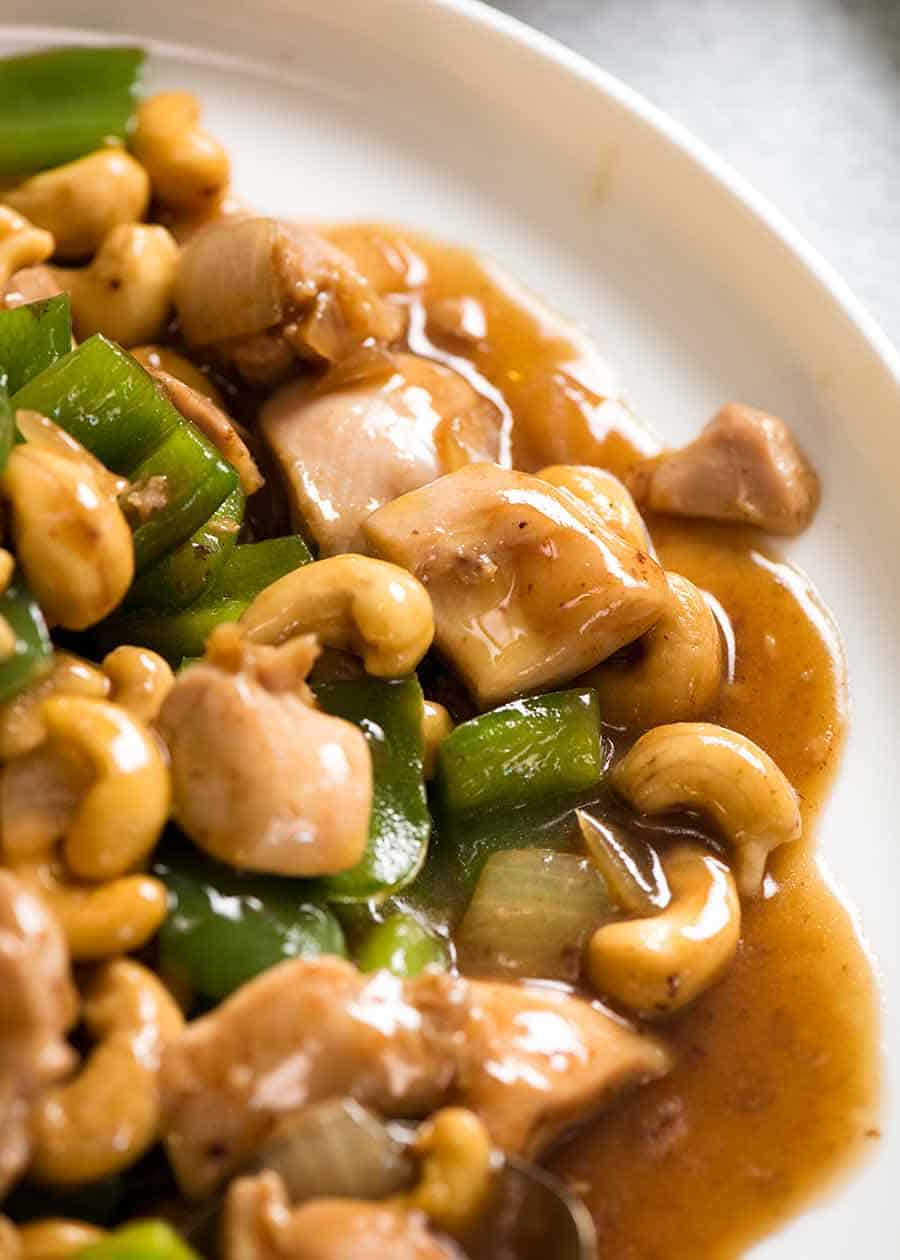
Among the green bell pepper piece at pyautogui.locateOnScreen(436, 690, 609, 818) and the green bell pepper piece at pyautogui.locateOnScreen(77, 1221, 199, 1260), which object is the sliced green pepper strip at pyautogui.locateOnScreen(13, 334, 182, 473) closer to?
the green bell pepper piece at pyautogui.locateOnScreen(436, 690, 609, 818)

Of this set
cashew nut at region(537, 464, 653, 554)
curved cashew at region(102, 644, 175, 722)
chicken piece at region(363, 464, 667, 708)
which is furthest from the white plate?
curved cashew at region(102, 644, 175, 722)

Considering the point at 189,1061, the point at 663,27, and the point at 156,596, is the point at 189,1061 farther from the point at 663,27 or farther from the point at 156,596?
the point at 663,27

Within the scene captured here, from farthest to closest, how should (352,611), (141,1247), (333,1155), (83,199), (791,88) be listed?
(791,88) < (83,199) < (352,611) < (333,1155) < (141,1247)

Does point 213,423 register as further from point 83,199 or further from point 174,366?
point 83,199

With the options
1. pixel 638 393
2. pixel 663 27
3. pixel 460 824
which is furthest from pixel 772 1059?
pixel 663 27

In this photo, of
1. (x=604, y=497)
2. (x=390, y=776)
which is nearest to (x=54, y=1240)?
(x=390, y=776)
